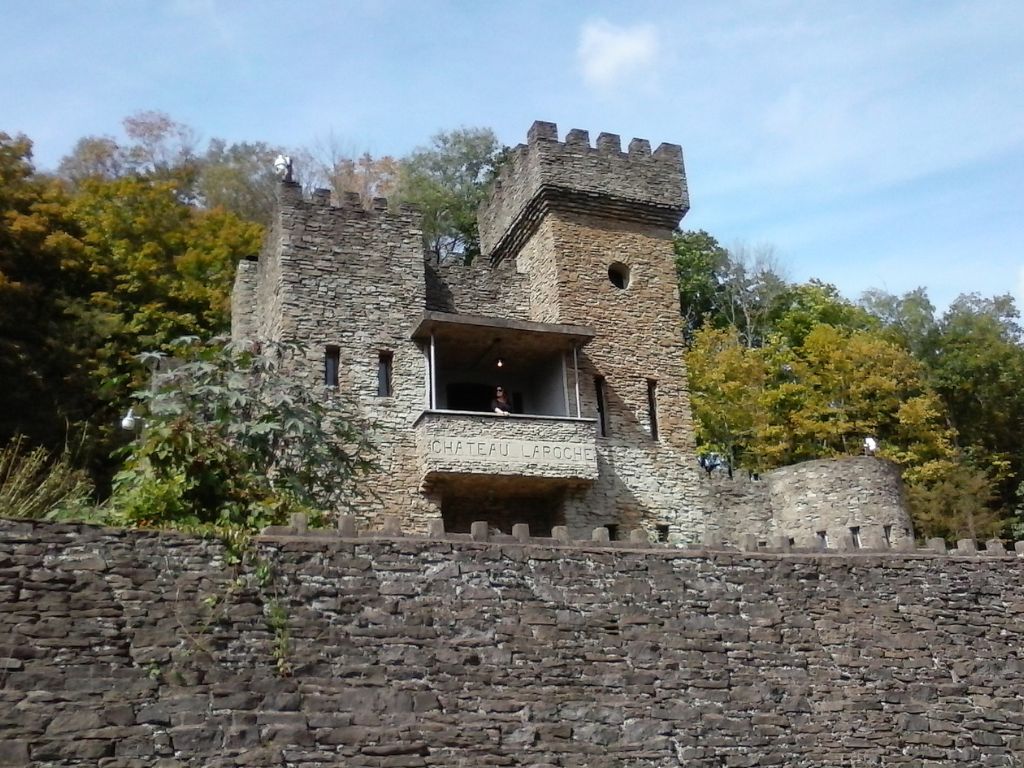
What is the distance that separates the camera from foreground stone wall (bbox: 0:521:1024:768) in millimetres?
9328

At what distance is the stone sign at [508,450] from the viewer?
18234 mm

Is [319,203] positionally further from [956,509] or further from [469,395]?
[956,509]

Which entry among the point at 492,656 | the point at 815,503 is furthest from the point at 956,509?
the point at 492,656

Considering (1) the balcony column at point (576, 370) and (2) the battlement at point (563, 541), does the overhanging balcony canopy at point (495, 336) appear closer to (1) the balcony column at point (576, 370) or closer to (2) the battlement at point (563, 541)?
(1) the balcony column at point (576, 370)

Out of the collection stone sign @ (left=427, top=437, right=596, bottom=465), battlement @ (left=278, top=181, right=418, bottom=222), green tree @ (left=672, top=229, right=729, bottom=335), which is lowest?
stone sign @ (left=427, top=437, right=596, bottom=465)

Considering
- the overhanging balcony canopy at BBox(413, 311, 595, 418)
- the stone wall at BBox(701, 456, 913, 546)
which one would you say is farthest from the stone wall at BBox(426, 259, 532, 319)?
the stone wall at BBox(701, 456, 913, 546)

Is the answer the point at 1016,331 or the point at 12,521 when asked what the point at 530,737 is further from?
the point at 1016,331

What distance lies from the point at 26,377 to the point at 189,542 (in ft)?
36.8

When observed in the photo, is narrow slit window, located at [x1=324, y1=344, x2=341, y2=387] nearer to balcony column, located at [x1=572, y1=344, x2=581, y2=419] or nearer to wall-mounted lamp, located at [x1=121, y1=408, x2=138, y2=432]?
wall-mounted lamp, located at [x1=121, y1=408, x2=138, y2=432]

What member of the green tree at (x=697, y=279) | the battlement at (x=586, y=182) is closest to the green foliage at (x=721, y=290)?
the green tree at (x=697, y=279)

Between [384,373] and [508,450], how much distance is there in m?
2.47

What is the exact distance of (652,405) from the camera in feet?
68.0

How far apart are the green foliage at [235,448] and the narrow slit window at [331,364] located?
1.71ft

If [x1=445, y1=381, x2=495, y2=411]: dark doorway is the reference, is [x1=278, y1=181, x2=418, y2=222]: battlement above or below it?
above
